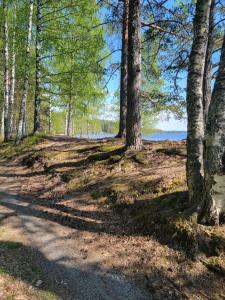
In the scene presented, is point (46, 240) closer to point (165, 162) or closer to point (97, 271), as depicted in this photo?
point (97, 271)

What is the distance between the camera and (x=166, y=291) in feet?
15.4

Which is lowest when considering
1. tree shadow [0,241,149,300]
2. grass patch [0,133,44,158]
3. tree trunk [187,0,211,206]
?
tree shadow [0,241,149,300]

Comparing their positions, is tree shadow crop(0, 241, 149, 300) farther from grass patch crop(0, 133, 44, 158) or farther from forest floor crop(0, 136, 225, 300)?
grass patch crop(0, 133, 44, 158)

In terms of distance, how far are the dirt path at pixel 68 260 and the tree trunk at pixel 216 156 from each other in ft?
6.20

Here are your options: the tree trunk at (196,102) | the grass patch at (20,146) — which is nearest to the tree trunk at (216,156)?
the tree trunk at (196,102)

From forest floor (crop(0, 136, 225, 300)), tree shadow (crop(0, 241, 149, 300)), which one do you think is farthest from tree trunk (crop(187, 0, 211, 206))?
tree shadow (crop(0, 241, 149, 300))

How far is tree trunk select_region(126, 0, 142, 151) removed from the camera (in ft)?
32.7

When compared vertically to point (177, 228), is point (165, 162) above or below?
above

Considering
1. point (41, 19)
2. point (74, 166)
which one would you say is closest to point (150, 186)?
point (74, 166)

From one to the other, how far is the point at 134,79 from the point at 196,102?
4.26 metres

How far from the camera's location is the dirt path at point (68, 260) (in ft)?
15.5

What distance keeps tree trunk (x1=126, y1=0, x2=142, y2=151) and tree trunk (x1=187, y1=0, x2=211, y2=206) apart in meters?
3.98

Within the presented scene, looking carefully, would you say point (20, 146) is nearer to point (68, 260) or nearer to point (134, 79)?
point (134, 79)

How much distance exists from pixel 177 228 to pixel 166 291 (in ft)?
4.34
